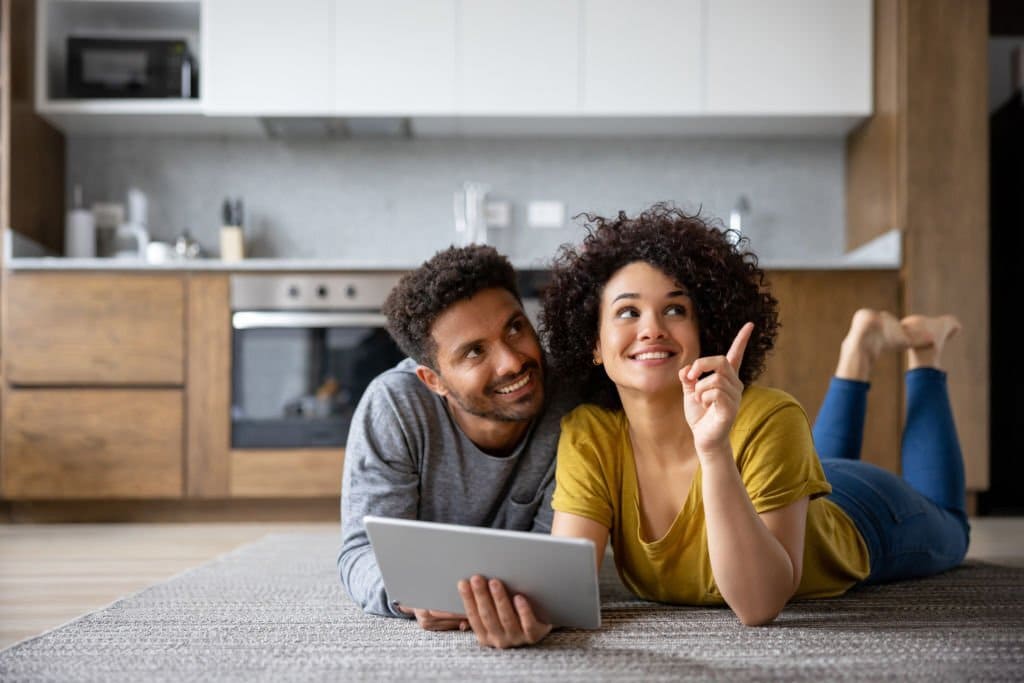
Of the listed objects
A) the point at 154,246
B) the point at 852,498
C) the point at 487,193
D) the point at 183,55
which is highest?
the point at 183,55

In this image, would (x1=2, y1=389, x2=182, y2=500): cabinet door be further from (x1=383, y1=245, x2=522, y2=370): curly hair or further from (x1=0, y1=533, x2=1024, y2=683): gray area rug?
(x1=383, y1=245, x2=522, y2=370): curly hair

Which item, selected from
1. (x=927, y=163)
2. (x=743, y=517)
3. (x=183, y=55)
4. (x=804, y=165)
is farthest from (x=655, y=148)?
(x=743, y=517)

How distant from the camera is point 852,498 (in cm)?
170

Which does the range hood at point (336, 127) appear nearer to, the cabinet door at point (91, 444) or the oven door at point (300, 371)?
the oven door at point (300, 371)

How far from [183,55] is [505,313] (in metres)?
2.61

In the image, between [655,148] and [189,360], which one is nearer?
[189,360]

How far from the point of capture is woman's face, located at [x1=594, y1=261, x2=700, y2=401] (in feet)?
4.51

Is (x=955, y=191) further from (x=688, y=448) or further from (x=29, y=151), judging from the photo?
(x=29, y=151)

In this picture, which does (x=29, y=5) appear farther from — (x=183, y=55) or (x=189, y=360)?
(x=189, y=360)

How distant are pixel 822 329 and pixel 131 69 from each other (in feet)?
8.99

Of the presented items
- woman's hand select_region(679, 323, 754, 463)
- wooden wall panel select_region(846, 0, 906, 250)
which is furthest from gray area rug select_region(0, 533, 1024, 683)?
wooden wall panel select_region(846, 0, 906, 250)

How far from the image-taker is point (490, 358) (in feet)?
4.88

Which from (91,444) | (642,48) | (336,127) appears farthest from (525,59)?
(91,444)

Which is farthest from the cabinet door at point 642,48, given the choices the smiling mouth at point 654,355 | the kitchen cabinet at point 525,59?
the smiling mouth at point 654,355
